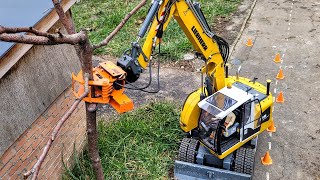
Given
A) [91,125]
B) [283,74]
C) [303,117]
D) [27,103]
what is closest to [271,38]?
[283,74]

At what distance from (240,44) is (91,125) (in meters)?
9.26

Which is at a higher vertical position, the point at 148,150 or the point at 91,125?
the point at 91,125

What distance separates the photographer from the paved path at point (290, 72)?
799 centimetres

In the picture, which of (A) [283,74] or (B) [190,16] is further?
(A) [283,74]

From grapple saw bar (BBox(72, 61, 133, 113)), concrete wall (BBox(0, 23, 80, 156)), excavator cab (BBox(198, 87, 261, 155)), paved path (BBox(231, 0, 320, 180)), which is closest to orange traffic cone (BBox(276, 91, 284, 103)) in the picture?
paved path (BBox(231, 0, 320, 180))

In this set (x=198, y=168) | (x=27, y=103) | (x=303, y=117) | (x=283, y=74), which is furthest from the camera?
(x=283, y=74)

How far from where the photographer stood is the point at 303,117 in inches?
363

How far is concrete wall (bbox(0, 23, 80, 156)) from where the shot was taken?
5462 millimetres

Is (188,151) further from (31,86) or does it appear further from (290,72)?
(290,72)

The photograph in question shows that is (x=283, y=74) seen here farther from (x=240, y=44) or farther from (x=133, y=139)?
(x=133, y=139)

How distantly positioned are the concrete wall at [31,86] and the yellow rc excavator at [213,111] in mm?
1260

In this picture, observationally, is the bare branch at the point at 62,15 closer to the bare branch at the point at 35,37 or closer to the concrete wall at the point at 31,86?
the bare branch at the point at 35,37

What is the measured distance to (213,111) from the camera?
6.73 meters

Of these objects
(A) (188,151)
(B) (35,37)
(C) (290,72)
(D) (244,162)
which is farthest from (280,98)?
(B) (35,37)
